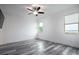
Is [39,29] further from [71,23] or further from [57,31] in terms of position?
[71,23]

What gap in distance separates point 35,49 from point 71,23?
1.01 metres

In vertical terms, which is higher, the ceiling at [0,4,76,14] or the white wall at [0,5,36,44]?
the ceiling at [0,4,76,14]

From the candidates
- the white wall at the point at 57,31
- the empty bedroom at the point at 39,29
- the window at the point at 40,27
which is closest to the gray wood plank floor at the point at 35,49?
the empty bedroom at the point at 39,29

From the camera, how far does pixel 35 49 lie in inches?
75.9

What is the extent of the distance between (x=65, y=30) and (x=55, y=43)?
14.9 inches

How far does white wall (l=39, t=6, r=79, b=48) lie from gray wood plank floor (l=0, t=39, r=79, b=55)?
0.12 metres

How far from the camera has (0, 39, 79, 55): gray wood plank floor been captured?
1855 millimetres

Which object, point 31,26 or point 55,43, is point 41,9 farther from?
point 55,43

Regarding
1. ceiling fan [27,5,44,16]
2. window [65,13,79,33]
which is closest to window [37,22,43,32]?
ceiling fan [27,5,44,16]

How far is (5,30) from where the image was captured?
6.11ft

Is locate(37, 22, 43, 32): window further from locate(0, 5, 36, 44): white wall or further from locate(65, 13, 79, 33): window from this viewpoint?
locate(65, 13, 79, 33): window

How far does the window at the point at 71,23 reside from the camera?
1.88 metres

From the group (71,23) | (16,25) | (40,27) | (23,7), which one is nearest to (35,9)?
(23,7)
